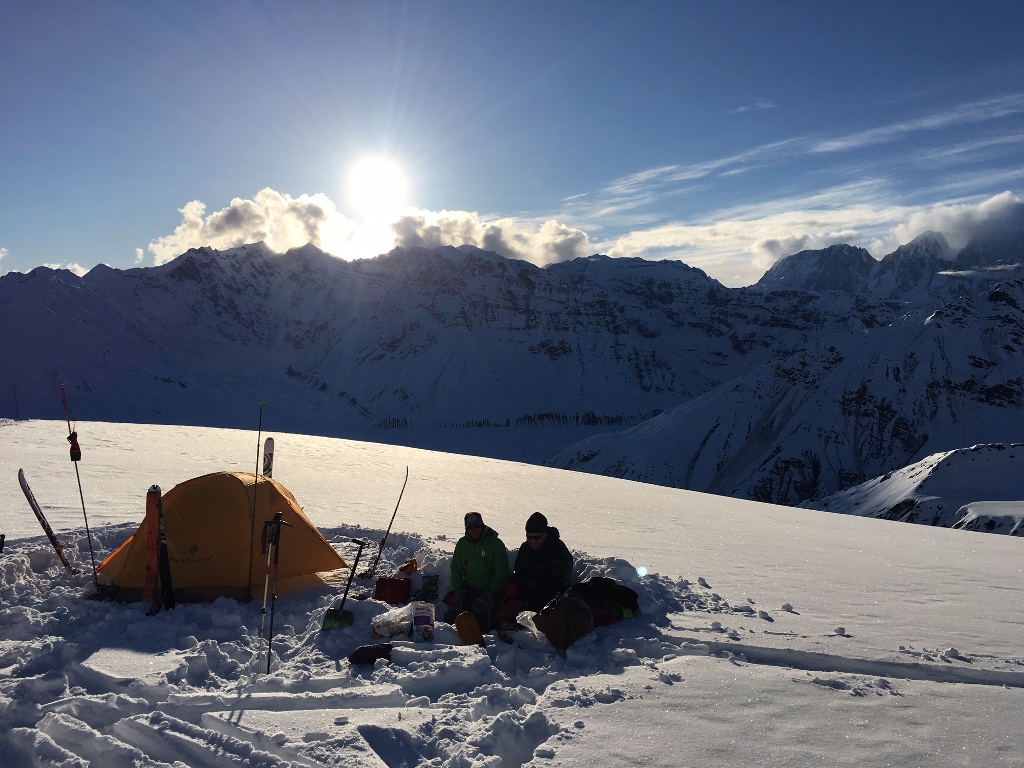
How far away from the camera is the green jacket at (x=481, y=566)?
26.1 feet

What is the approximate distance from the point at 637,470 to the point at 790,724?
108 metres

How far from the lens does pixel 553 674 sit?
589cm

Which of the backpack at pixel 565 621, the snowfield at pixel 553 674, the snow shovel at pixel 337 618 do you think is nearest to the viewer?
the snowfield at pixel 553 674

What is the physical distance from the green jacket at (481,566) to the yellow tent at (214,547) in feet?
7.83

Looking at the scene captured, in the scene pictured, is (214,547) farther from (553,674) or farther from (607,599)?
(607,599)

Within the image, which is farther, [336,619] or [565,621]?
[336,619]

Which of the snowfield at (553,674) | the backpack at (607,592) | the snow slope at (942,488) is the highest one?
the backpack at (607,592)

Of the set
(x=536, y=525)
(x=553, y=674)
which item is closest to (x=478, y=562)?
(x=536, y=525)

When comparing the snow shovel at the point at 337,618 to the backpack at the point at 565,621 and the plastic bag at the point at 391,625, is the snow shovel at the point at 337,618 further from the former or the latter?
the backpack at the point at 565,621

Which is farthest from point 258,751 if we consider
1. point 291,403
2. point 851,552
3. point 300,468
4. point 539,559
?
point 291,403

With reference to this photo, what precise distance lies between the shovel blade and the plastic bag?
13.5 inches

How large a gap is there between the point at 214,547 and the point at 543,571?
14.0ft

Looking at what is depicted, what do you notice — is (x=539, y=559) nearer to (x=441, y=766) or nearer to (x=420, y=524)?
(x=441, y=766)

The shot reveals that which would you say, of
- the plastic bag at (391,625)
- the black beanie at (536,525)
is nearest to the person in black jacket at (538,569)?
the black beanie at (536,525)
